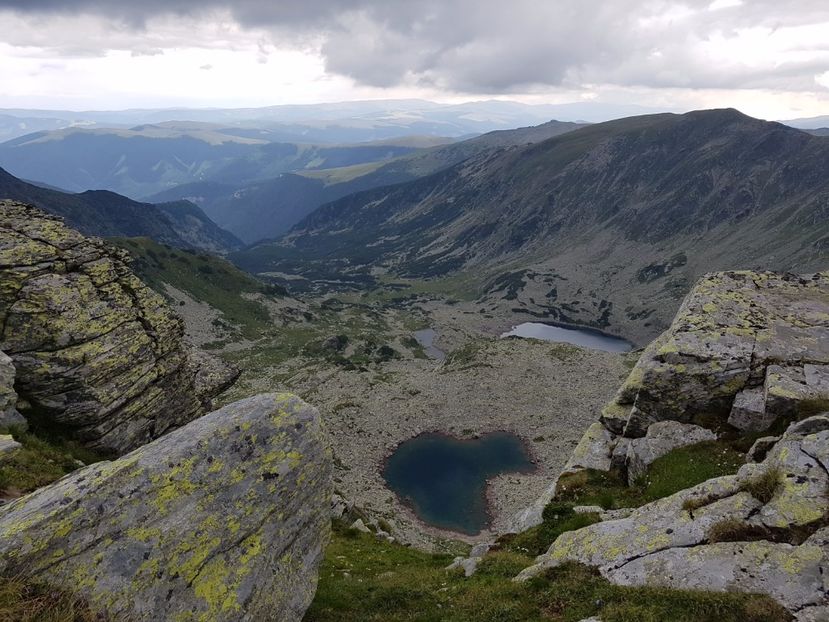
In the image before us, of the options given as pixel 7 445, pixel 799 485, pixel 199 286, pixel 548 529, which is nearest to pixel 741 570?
pixel 799 485

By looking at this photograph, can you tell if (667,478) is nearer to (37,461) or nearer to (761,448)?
(761,448)

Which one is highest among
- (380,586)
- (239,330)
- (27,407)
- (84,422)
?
(27,407)

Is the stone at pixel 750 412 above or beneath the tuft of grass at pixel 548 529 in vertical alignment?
above

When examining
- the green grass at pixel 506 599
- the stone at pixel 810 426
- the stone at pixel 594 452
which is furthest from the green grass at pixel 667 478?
the green grass at pixel 506 599

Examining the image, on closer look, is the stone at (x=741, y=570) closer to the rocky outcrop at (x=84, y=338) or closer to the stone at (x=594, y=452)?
the stone at (x=594, y=452)

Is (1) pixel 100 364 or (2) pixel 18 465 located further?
(1) pixel 100 364

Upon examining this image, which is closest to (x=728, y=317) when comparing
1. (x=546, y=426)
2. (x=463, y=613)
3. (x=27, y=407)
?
(x=463, y=613)

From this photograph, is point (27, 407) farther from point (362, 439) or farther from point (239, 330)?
point (239, 330)
